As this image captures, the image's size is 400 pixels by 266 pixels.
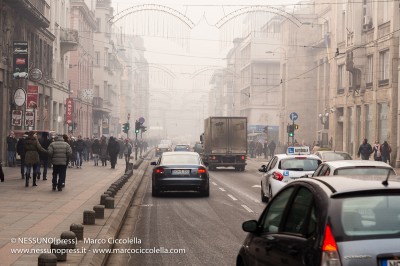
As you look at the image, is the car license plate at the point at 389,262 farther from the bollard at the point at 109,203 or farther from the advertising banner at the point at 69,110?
the advertising banner at the point at 69,110

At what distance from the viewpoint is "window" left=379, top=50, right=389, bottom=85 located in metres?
51.8

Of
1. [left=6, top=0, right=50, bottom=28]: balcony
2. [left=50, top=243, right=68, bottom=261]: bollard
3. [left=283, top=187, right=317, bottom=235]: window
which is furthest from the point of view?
[left=6, top=0, right=50, bottom=28]: balcony

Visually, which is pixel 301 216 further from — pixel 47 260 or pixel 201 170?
pixel 201 170

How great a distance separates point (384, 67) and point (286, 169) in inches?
1311

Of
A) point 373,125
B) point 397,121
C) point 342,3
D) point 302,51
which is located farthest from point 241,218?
point 302,51

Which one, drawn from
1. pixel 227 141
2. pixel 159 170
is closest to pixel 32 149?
pixel 159 170

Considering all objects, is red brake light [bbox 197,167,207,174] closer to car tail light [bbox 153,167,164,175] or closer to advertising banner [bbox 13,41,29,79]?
car tail light [bbox 153,167,164,175]

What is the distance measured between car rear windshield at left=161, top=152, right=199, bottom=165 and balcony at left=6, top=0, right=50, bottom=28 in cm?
1639

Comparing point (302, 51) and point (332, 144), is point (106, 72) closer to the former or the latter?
point (302, 51)

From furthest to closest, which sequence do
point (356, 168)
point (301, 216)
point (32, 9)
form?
point (32, 9) → point (356, 168) → point (301, 216)

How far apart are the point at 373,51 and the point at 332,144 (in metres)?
12.5

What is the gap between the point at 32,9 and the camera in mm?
41281

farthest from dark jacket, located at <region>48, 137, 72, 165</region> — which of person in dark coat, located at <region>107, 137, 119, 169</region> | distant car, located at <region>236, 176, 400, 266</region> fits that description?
person in dark coat, located at <region>107, 137, 119, 169</region>

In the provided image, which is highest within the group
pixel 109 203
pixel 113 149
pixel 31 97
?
pixel 31 97
